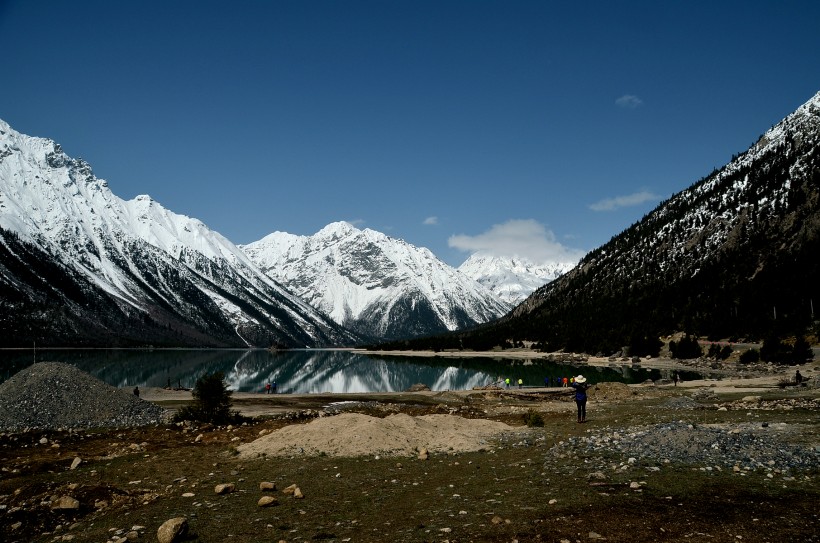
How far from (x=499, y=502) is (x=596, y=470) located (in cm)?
454

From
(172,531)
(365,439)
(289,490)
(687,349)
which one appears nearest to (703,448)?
(365,439)

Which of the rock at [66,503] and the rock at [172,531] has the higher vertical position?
the rock at [172,531]

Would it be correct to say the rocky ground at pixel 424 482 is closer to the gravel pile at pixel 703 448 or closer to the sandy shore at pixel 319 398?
the gravel pile at pixel 703 448

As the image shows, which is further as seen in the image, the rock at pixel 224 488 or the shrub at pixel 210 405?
the shrub at pixel 210 405

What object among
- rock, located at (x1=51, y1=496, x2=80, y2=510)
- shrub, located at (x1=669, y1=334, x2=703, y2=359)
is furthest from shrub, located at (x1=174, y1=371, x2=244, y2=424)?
shrub, located at (x1=669, y1=334, x2=703, y2=359)

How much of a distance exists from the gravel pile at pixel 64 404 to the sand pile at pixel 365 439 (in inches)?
774

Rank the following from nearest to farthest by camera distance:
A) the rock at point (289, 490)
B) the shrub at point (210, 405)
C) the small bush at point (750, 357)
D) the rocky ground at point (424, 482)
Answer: the rocky ground at point (424, 482) < the rock at point (289, 490) < the shrub at point (210, 405) < the small bush at point (750, 357)

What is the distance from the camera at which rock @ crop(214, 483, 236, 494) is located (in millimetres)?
15930

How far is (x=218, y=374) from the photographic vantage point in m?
39.4

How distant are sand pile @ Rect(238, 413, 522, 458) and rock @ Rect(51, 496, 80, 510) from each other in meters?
7.82

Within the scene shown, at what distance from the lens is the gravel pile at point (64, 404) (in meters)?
35.8

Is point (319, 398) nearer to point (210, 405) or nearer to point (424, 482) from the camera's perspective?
point (210, 405)

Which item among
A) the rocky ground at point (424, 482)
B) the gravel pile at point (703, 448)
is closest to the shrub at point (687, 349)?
the rocky ground at point (424, 482)

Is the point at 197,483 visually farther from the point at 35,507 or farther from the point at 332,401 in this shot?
the point at 332,401
